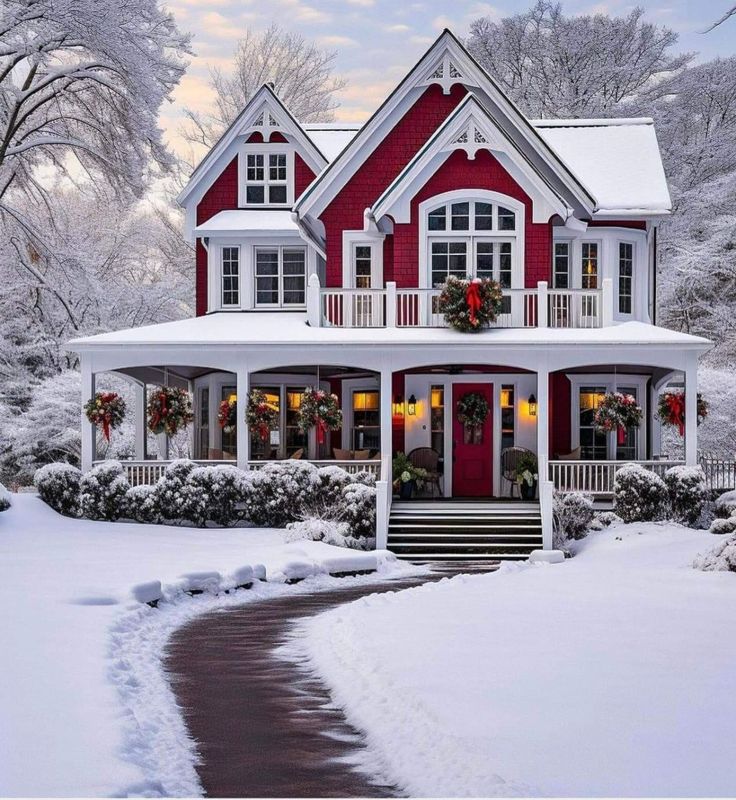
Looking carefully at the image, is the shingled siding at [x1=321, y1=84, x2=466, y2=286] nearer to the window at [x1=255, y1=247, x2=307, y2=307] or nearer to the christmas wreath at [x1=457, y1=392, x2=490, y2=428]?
the window at [x1=255, y1=247, x2=307, y2=307]

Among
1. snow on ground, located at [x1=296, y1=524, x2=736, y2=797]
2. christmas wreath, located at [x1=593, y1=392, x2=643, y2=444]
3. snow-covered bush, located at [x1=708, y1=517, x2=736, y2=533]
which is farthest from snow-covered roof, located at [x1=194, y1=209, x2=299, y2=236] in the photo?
snow on ground, located at [x1=296, y1=524, x2=736, y2=797]

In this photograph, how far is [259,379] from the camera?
88.0ft

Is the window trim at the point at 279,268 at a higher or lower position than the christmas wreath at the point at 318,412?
higher

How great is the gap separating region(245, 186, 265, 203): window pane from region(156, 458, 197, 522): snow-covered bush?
28.0ft

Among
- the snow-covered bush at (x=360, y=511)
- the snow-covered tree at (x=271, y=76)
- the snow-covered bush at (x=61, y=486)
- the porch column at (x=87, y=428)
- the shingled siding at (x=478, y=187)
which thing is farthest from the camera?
the snow-covered tree at (x=271, y=76)

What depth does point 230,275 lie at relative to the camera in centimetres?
2811

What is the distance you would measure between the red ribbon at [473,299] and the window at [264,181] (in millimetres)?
6876

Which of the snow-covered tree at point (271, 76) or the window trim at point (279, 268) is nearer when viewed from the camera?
the window trim at point (279, 268)

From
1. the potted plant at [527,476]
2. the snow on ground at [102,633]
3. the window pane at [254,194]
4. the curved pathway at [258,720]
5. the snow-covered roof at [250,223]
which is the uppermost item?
the window pane at [254,194]

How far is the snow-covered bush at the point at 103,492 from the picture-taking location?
899 inches

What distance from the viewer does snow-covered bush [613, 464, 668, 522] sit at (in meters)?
22.1

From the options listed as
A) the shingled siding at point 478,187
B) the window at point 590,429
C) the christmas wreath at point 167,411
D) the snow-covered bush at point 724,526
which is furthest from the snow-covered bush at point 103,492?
the snow-covered bush at point 724,526

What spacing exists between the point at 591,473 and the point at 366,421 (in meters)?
5.77

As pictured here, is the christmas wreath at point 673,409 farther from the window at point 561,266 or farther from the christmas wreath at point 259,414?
the christmas wreath at point 259,414
